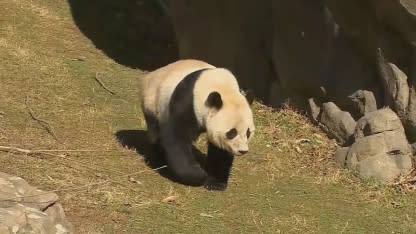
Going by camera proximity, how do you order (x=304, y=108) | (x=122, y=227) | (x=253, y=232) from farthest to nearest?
(x=304, y=108) < (x=253, y=232) < (x=122, y=227)

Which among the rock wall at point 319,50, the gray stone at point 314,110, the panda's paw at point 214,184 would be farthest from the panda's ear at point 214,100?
the gray stone at point 314,110

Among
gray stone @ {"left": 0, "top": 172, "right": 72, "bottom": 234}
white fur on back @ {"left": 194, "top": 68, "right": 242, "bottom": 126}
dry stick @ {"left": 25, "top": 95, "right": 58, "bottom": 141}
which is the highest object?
white fur on back @ {"left": 194, "top": 68, "right": 242, "bottom": 126}

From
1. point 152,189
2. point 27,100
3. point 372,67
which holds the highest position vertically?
point 372,67

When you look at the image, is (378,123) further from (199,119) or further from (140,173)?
(140,173)

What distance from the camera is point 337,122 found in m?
8.24

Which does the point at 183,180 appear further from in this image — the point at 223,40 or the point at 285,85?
the point at 223,40

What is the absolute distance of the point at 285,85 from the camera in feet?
29.9

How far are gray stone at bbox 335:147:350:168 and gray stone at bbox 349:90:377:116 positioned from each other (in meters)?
0.46

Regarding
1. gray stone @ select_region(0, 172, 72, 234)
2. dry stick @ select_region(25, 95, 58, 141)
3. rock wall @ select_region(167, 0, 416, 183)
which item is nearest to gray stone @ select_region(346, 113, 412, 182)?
rock wall @ select_region(167, 0, 416, 183)

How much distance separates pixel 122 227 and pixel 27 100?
3.07 m

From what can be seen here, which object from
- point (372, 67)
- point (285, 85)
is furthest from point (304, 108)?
point (372, 67)

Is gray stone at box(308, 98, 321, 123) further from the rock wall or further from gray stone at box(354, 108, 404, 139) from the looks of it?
gray stone at box(354, 108, 404, 139)

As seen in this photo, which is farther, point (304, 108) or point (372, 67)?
point (304, 108)

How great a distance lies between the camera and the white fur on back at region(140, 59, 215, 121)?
667cm
